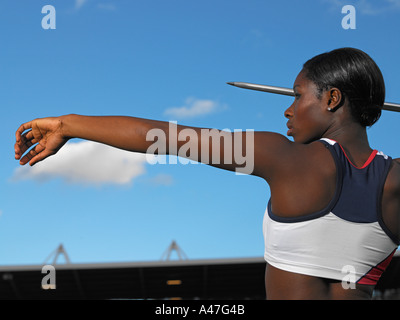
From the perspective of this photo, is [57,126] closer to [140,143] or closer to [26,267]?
[140,143]

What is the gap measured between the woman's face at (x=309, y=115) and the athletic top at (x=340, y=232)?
142 millimetres

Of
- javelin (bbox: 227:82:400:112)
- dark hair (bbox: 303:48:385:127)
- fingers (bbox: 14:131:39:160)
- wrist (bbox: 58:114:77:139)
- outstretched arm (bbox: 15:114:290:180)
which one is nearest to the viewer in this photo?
outstretched arm (bbox: 15:114:290:180)

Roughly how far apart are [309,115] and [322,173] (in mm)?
396

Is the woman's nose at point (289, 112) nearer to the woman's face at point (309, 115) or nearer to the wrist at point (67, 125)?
the woman's face at point (309, 115)

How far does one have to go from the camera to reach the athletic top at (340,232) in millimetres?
2391

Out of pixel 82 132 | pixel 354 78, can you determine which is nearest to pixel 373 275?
pixel 354 78

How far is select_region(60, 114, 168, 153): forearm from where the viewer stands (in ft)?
7.85

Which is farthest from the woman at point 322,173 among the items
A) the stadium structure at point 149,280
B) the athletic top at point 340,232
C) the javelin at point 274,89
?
the stadium structure at point 149,280

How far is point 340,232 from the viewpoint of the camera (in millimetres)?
2418

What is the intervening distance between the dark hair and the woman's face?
45 millimetres

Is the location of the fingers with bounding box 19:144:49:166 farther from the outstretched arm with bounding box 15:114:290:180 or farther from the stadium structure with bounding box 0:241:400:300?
the stadium structure with bounding box 0:241:400:300

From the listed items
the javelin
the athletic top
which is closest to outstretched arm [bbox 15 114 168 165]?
the athletic top

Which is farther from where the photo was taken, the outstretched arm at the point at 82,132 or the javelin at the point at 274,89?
the javelin at the point at 274,89
